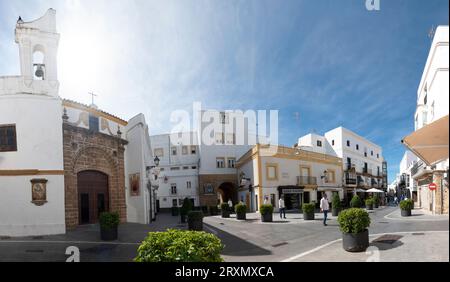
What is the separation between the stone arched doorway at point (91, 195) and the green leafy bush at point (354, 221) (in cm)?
968

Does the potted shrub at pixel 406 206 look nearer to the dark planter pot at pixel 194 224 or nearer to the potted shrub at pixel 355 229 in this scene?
the potted shrub at pixel 355 229

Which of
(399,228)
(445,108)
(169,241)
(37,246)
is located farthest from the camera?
(37,246)

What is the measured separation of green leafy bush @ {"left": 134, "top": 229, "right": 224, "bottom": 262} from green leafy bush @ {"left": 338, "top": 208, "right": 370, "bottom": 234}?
102 inches

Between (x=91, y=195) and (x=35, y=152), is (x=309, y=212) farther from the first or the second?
(x=35, y=152)

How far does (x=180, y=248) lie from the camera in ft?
9.15

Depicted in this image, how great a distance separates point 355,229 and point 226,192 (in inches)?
997

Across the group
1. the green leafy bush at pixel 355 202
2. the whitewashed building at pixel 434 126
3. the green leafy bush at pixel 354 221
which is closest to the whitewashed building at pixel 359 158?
the whitewashed building at pixel 434 126

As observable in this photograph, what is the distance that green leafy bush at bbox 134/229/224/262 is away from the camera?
2.77 metres

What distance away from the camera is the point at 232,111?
3662mm

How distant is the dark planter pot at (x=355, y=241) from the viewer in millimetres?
3663
